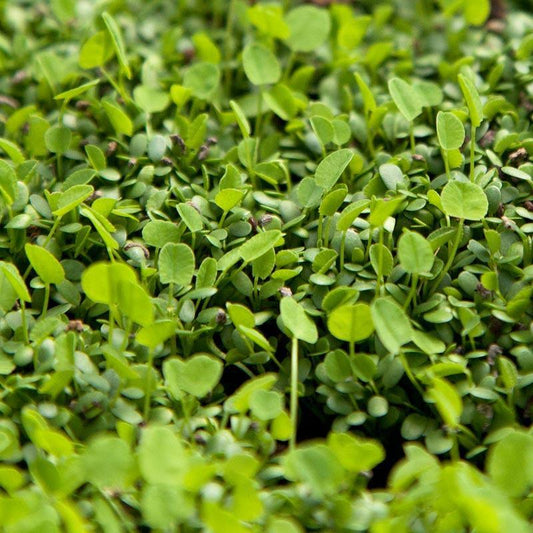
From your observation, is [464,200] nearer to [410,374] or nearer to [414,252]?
[414,252]

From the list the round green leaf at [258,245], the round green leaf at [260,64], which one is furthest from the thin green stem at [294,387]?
the round green leaf at [260,64]

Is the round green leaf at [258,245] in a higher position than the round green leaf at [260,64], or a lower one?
lower

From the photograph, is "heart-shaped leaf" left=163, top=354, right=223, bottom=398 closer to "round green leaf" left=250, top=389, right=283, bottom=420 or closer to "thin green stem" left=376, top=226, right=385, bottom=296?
"round green leaf" left=250, top=389, right=283, bottom=420

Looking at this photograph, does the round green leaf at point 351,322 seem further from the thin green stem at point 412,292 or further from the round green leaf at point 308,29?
the round green leaf at point 308,29

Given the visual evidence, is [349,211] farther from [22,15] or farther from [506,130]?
[22,15]

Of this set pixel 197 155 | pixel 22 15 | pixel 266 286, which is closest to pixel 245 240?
pixel 266 286

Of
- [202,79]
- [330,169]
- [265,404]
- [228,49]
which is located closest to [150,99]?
[202,79]

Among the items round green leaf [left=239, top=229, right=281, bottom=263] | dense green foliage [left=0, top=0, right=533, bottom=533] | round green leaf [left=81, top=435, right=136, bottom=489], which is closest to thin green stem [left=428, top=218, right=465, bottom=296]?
dense green foliage [left=0, top=0, right=533, bottom=533]
